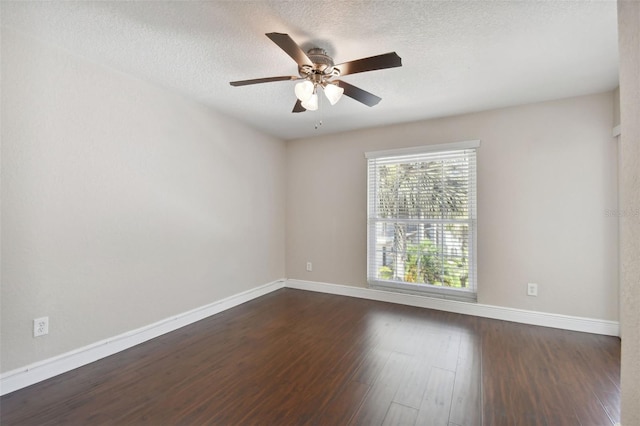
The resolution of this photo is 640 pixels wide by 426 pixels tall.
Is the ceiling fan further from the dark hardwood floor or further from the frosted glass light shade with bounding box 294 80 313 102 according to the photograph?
the dark hardwood floor

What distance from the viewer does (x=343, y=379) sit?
6.76 feet

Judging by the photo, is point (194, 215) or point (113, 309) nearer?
point (113, 309)

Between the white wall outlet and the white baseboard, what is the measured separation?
3.07 m

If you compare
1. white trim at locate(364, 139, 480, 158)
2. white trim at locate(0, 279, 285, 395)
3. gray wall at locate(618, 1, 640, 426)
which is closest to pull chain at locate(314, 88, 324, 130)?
white trim at locate(364, 139, 480, 158)

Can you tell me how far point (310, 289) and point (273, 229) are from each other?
1.13m

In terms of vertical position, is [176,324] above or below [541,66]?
below

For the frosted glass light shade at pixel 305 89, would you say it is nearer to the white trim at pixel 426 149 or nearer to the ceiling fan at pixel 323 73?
the ceiling fan at pixel 323 73

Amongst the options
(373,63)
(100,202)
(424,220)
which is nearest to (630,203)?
(373,63)

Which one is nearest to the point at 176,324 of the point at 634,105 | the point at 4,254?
the point at 4,254

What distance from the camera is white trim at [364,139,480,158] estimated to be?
134 inches

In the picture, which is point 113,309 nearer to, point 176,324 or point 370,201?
point 176,324

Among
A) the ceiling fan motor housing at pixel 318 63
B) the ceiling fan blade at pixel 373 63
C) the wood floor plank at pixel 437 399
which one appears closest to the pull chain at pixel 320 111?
the ceiling fan motor housing at pixel 318 63

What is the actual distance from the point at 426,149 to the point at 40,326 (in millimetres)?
4127

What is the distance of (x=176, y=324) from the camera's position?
9.73 feet
